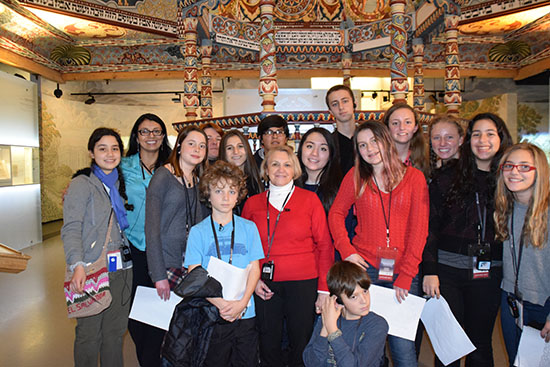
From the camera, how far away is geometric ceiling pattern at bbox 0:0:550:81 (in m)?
7.95

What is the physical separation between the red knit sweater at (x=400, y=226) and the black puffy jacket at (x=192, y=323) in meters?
0.77

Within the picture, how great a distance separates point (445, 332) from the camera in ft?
7.06

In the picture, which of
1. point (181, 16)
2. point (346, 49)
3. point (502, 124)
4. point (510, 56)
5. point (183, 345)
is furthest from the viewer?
point (510, 56)

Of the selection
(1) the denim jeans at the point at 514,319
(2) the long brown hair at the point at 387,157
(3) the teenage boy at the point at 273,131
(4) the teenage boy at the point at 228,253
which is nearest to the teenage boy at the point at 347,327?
(4) the teenage boy at the point at 228,253

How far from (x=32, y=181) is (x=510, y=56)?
505 inches

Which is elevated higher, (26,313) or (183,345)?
(183,345)

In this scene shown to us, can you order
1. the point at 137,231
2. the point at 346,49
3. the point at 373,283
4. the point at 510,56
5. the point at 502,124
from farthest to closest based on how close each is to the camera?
the point at 510,56 < the point at 346,49 < the point at 137,231 < the point at 502,124 < the point at 373,283

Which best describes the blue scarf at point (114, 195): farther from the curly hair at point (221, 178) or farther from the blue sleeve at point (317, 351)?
the blue sleeve at point (317, 351)

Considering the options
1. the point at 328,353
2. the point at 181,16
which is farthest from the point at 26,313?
the point at 181,16

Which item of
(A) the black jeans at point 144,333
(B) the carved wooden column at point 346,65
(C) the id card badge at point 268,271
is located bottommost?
(A) the black jeans at point 144,333

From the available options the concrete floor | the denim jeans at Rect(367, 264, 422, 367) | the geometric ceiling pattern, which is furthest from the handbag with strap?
the geometric ceiling pattern

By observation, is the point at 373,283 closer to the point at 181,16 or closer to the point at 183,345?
the point at 183,345

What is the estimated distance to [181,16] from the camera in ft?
25.2

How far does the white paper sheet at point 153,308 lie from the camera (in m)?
2.29
